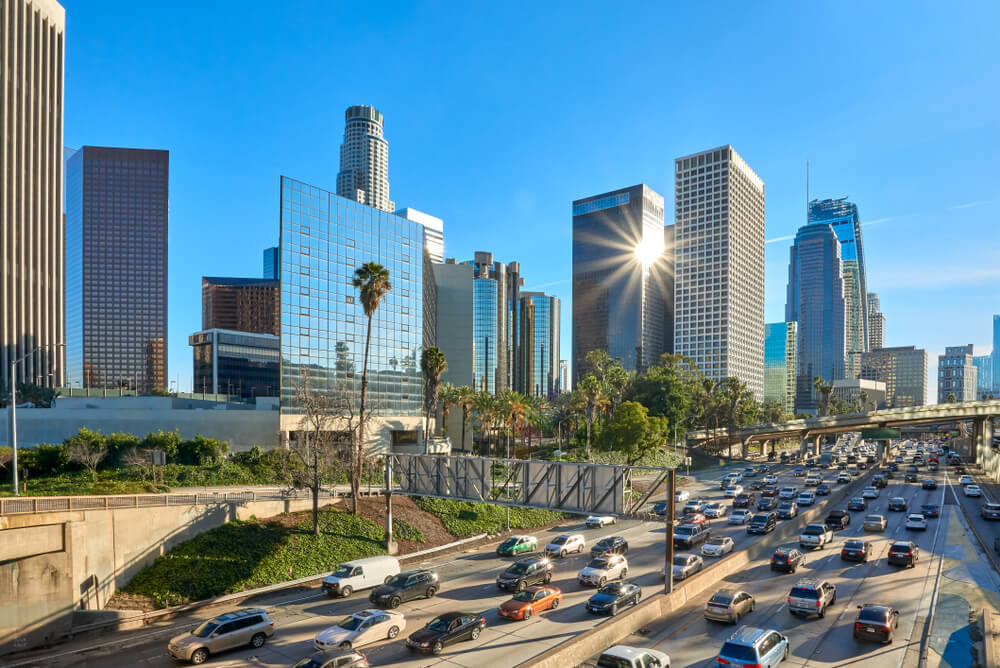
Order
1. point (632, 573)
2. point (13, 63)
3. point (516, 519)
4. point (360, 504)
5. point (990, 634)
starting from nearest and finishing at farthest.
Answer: point (990, 634)
point (632, 573)
point (360, 504)
point (516, 519)
point (13, 63)

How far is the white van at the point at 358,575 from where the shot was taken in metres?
33.0

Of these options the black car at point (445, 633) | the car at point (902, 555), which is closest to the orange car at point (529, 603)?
the black car at point (445, 633)

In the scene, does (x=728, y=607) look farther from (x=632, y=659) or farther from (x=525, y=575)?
(x=525, y=575)

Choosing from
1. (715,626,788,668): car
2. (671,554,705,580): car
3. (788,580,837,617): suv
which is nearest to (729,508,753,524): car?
(671,554,705,580): car

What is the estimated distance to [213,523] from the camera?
3856 centimetres

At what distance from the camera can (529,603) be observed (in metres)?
28.7

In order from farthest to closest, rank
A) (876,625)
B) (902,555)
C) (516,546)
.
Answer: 1. (516,546)
2. (902,555)
3. (876,625)

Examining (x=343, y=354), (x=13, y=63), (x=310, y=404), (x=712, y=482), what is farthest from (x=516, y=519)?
(x=13, y=63)

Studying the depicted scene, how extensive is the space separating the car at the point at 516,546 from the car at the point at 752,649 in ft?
72.8

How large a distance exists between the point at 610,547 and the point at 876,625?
20.2 meters

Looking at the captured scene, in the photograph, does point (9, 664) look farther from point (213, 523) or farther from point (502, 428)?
point (502, 428)

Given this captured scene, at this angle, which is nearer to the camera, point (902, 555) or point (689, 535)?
point (902, 555)

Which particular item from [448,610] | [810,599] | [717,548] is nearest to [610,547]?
[717,548]

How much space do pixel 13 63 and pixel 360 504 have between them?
149 meters
